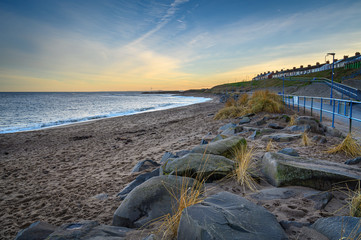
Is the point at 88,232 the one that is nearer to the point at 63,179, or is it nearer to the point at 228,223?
the point at 228,223

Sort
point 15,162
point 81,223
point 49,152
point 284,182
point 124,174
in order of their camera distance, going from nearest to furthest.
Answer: point 81,223, point 284,182, point 124,174, point 15,162, point 49,152

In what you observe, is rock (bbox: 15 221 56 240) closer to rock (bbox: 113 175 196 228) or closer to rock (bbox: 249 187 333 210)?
rock (bbox: 113 175 196 228)

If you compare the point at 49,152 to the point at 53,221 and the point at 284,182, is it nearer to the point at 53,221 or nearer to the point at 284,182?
the point at 53,221

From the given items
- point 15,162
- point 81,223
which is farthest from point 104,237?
point 15,162

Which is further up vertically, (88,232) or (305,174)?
(305,174)

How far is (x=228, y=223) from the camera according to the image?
1.77 metres

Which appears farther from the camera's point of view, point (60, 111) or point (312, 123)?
point (60, 111)

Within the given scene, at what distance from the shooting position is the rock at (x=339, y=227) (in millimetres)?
1656

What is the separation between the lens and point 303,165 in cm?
301

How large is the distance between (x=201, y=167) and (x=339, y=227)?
184 centimetres

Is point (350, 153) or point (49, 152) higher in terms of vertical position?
point (350, 153)

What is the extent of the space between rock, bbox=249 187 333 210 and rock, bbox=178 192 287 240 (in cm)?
72

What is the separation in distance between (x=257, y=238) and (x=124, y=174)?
12.9 feet

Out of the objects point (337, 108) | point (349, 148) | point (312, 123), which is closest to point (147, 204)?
point (349, 148)
